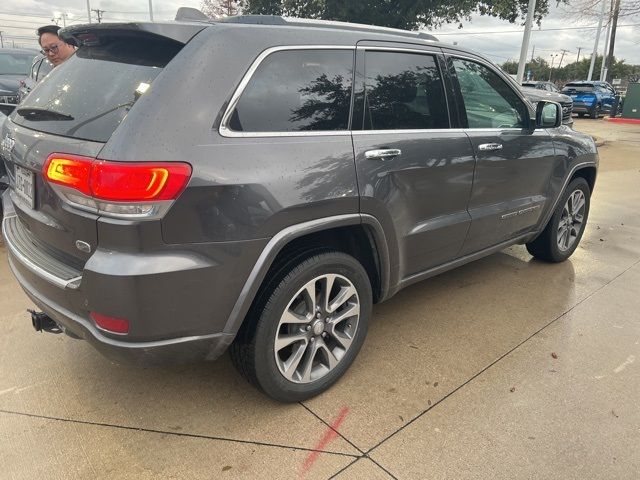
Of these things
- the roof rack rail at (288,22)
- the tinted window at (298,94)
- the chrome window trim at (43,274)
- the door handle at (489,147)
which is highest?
the roof rack rail at (288,22)

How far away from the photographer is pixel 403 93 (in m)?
2.87

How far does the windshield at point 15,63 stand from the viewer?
9688 millimetres

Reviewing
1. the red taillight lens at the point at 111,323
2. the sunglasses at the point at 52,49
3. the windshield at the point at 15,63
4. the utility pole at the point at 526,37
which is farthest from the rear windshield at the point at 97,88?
the utility pole at the point at 526,37

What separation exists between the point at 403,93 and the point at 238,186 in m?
1.31

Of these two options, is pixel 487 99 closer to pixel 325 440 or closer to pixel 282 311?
pixel 282 311

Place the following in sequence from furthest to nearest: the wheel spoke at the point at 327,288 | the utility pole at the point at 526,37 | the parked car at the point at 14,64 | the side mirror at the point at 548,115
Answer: the utility pole at the point at 526,37, the parked car at the point at 14,64, the side mirror at the point at 548,115, the wheel spoke at the point at 327,288

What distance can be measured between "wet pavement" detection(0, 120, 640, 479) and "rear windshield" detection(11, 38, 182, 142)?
137 cm

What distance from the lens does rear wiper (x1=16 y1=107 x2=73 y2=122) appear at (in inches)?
90.2


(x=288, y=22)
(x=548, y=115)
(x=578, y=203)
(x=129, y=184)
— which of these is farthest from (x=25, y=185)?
(x=578, y=203)

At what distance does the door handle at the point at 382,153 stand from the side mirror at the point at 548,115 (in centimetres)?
166

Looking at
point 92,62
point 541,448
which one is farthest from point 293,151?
point 541,448

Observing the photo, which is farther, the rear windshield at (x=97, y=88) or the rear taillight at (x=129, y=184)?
the rear windshield at (x=97, y=88)

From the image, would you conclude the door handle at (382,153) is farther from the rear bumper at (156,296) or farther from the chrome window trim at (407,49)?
the rear bumper at (156,296)

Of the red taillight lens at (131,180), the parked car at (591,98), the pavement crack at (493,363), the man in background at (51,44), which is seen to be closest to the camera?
the red taillight lens at (131,180)
